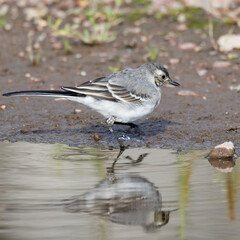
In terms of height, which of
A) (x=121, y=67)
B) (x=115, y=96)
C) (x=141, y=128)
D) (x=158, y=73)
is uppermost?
(x=121, y=67)

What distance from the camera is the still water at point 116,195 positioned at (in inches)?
197

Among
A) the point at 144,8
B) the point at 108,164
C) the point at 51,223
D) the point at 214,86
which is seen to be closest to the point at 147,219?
the point at 51,223

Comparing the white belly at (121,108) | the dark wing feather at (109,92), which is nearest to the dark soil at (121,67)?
the white belly at (121,108)

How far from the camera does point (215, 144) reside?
7.96 metres

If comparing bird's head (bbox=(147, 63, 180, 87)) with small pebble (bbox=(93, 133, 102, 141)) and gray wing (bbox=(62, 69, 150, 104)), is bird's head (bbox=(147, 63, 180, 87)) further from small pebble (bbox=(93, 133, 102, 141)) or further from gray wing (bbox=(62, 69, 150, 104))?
small pebble (bbox=(93, 133, 102, 141))

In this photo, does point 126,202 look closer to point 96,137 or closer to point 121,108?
point 121,108

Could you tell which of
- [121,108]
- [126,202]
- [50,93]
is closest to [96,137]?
[121,108]

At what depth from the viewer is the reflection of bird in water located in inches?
208

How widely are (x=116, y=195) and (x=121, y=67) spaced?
5257 mm

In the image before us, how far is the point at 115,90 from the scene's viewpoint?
795 centimetres

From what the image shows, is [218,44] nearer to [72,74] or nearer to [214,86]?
[214,86]

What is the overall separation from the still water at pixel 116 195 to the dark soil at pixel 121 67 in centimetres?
65

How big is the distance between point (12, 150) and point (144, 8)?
6.71 meters

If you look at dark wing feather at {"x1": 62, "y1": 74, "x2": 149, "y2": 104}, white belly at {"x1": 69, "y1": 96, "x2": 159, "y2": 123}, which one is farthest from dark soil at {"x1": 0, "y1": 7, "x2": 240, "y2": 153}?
dark wing feather at {"x1": 62, "y1": 74, "x2": 149, "y2": 104}
